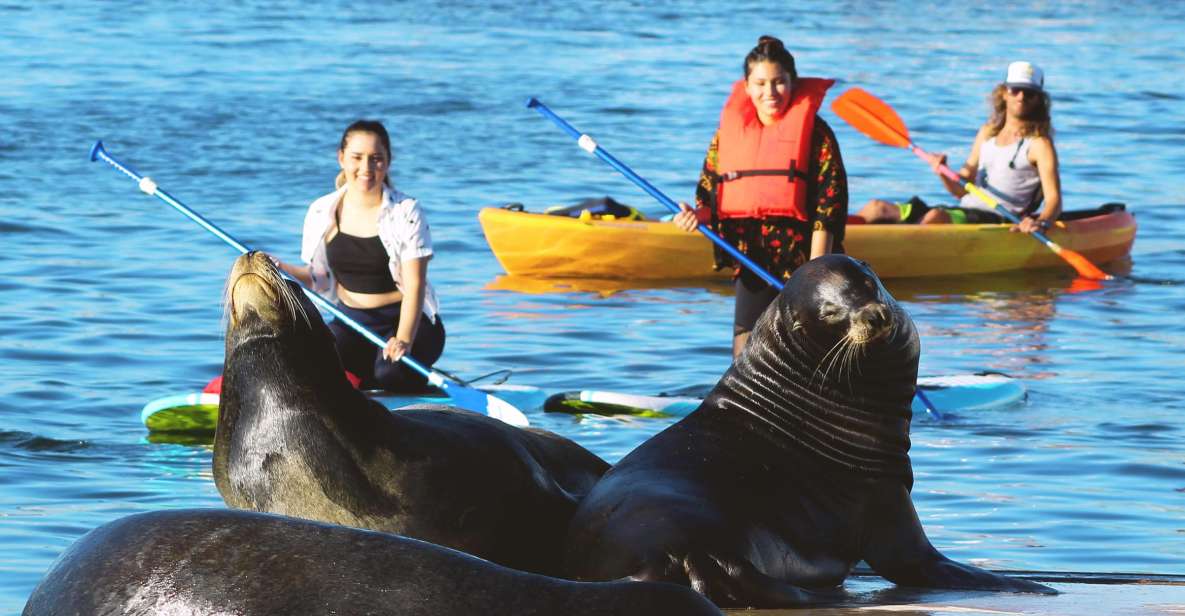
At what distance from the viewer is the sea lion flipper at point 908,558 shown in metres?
5.20

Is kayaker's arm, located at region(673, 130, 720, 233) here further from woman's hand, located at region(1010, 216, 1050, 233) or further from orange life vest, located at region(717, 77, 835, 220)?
woman's hand, located at region(1010, 216, 1050, 233)

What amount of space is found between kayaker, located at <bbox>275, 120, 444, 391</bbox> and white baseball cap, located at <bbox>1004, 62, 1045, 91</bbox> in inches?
229

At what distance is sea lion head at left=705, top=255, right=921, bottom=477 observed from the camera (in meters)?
5.32

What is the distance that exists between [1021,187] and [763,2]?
79.3 feet

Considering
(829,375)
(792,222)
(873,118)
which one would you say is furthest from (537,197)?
(829,375)

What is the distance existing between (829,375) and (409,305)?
120 inches

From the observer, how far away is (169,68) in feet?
83.2

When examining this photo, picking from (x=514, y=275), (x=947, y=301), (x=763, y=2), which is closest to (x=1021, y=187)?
(x=947, y=301)

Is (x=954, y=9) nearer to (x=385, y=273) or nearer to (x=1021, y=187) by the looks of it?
(x=1021, y=187)

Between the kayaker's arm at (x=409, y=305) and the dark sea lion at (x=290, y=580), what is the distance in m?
4.43

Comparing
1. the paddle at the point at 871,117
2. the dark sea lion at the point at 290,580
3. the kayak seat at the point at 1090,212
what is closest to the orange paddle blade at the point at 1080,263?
the kayak seat at the point at 1090,212

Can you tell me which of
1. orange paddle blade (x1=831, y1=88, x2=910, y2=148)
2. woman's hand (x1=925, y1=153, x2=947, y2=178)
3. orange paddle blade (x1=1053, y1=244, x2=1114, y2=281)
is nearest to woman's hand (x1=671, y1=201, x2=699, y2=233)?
orange paddle blade (x1=831, y1=88, x2=910, y2=148)

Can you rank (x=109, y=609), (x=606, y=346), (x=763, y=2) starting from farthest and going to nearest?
(x=763, y=2)
(x=606, y=346)
(x=109, y=609)

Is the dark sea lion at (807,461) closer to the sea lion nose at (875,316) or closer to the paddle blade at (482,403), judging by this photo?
the sea lion nose at (875,316)
